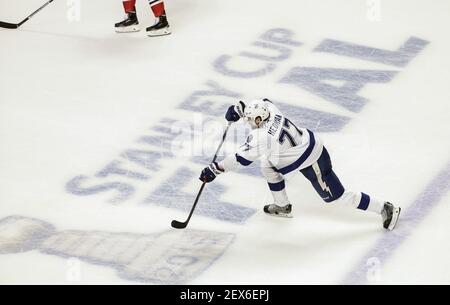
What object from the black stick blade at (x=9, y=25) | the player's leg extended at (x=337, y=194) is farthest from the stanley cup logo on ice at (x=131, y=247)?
the black stick blade at (x=9, y=25)

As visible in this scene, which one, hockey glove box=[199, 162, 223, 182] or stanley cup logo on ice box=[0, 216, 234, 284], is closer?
stanley cup logo on ice box=[0, 216, 234, 284]

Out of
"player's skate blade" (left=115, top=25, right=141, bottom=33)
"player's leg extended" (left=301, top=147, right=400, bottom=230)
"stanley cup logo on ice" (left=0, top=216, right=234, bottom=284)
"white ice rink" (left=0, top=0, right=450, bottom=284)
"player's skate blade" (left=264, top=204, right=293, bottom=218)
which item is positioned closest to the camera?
"stanley cup logo on ice" (left=0, top=216, right=234, bottom=284)

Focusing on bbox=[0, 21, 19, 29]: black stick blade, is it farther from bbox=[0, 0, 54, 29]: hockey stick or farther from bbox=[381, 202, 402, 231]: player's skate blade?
bbox=[381, 202, 402, 231]: player's skate blade

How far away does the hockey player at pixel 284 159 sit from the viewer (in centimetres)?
749

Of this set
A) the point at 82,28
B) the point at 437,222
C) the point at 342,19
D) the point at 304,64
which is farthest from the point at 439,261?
the point at 82,28

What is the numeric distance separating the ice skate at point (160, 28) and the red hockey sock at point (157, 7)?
0.11ft

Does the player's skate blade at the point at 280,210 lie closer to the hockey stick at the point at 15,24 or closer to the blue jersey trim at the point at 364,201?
the blue jersey trim at the point at 364,201

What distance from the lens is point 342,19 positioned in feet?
33.8

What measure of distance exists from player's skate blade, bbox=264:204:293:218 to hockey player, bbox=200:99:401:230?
0.06 meters

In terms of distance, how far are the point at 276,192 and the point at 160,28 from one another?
2801mm

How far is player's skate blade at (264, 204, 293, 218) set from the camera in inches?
310

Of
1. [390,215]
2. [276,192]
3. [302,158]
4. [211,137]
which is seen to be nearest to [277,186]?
[276,192]

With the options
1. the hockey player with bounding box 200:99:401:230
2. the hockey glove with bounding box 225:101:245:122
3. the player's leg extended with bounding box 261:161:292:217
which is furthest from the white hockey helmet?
the hockey glove with bounding box 225:101:245:122

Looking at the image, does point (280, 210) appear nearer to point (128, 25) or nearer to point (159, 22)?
point (159, 22)
